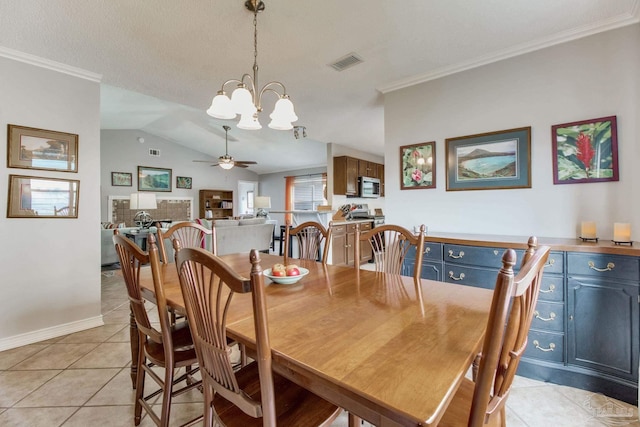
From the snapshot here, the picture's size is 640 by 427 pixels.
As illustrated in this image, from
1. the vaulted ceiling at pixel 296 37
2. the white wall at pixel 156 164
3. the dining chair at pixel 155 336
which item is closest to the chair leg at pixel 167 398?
the dining chair at pixel 155 336

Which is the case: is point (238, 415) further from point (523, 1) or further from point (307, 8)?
point (523, 1)

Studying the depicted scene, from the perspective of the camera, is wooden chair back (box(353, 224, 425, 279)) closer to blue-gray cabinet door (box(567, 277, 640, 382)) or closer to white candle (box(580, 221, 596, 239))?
blue-gray cabinet door (box(567, 277, 640, 382))

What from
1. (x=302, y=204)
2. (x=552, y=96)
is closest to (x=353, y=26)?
(x=552, y=96)

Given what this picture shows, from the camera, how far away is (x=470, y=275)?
2107 millimetres

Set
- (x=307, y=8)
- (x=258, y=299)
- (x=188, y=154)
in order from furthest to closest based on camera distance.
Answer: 1. (x=188, y=154)
2. (x=307, y=8)
3. (x=258, y=299)

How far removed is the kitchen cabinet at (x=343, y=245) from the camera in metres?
5.02

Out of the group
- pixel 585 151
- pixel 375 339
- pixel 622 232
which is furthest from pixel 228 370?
pixel 585 151

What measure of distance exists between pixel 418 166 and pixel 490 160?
635 mm

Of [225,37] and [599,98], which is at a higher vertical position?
[225,37]

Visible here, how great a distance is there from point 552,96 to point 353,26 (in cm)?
162

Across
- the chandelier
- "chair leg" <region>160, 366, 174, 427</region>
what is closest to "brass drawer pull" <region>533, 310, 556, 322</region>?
the chandelier

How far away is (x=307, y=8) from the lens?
1810 millimetres

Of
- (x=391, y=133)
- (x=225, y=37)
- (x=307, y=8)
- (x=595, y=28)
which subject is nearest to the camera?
(x=307, y=8)

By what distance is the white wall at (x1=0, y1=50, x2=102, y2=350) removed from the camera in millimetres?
2337
